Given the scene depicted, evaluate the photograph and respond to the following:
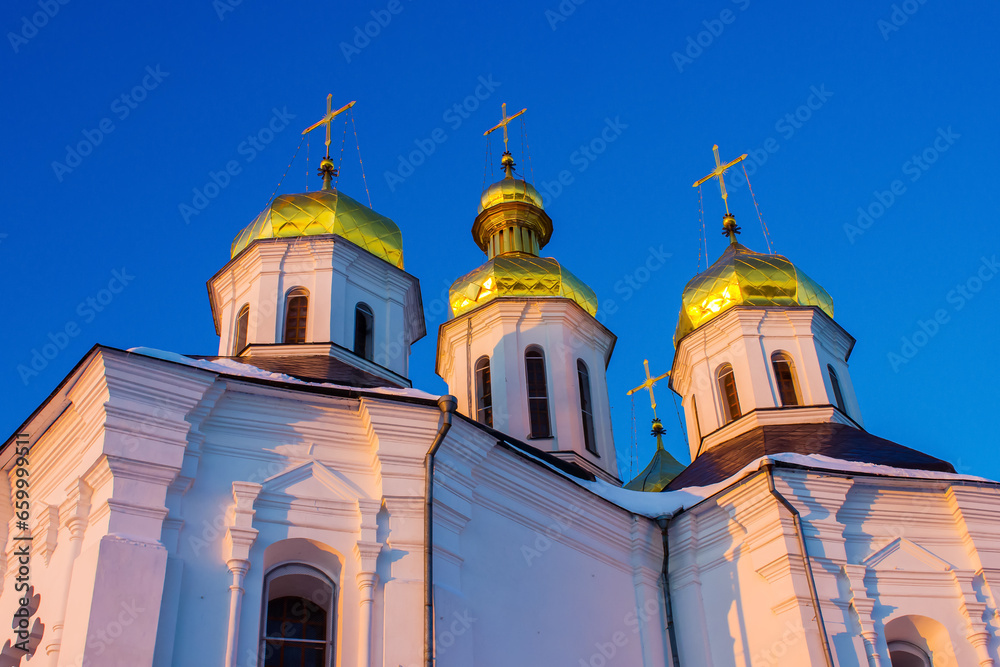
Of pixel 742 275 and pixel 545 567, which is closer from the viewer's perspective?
pixel 545 567

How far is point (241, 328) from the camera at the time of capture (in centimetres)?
1372

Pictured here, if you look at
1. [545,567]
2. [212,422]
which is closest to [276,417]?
[212,422]

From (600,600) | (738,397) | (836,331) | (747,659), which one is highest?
(836,331)

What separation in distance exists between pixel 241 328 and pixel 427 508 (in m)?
5.81

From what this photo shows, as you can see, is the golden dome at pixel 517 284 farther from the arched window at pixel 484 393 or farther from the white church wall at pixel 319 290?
the white church wall at pixel 319 290

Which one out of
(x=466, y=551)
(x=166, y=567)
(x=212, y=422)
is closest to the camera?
(x=166, y=567)

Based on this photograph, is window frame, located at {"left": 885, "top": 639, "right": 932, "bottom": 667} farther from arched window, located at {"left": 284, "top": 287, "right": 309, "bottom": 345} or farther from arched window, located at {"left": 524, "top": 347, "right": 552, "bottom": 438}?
arched window, located at {"left": 284, "top": 287, "right": 309, "bottom": 345}

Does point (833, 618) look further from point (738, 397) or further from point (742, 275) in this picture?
point (742, 275)

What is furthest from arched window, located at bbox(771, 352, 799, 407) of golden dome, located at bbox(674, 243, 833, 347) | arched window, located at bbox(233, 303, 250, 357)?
arched window, located at bbox(233, 303, 250, 357)

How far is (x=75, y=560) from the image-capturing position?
8.02m

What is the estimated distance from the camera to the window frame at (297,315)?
43.1 feet

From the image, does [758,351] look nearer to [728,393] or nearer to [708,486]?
[728,393]

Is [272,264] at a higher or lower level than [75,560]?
higher

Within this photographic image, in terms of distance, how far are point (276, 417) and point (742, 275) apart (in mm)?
8928
